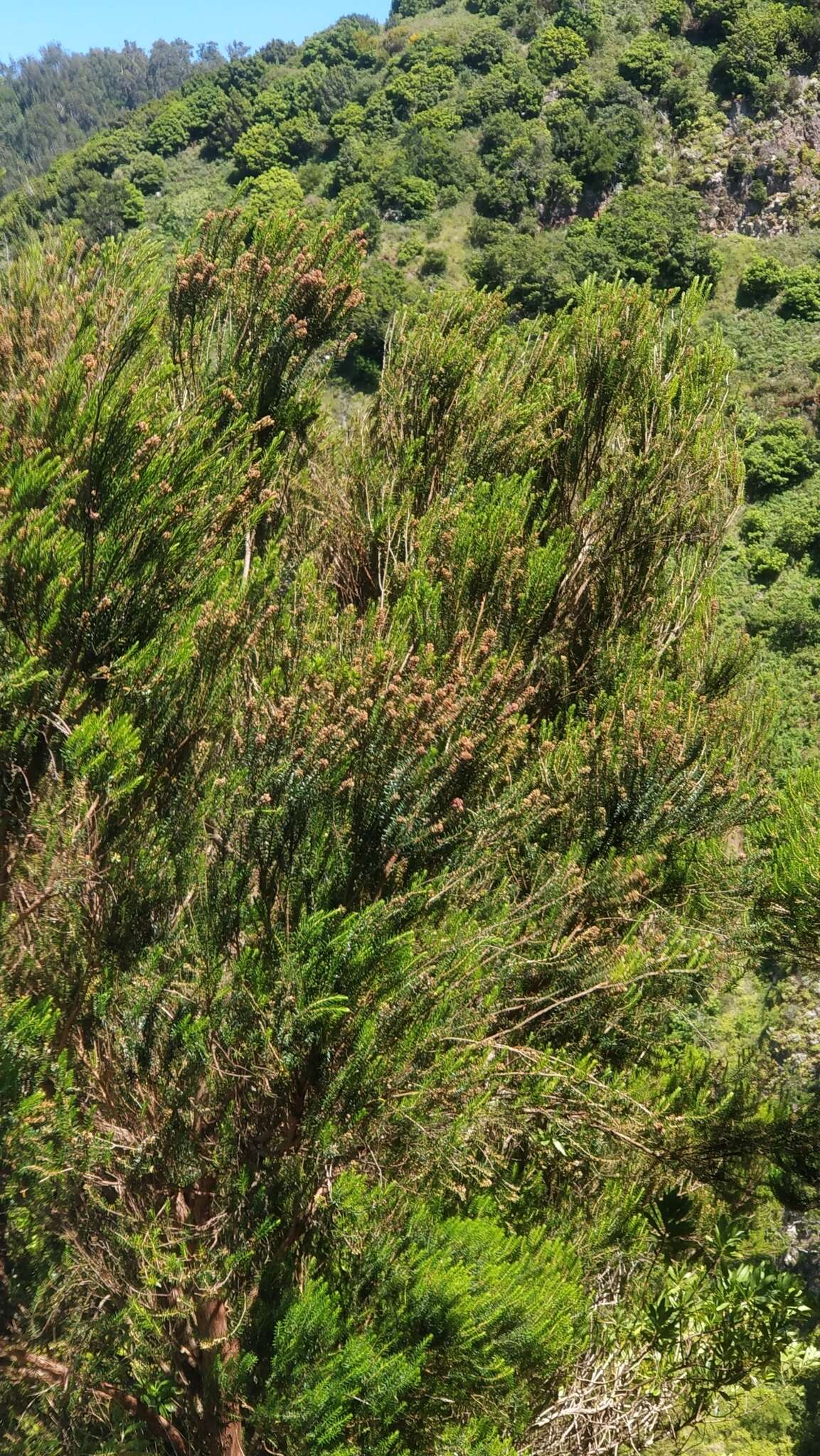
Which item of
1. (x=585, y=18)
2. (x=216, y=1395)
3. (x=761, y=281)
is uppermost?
(x=585, y=18)

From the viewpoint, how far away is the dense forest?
10.1 ft

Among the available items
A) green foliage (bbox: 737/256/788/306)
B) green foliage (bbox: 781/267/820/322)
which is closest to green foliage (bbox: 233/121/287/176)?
green foliage (bbox: 737/256/788/306)

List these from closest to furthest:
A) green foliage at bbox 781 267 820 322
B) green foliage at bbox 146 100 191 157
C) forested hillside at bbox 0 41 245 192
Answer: green foliage at bbox 781 267 820 322 → green foliage at bbox 146 100 191 157 → forested hillside at bbox 0 41 245 192

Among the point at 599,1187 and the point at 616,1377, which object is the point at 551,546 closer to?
the point at 599,1187

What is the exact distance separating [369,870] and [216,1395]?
192 cm

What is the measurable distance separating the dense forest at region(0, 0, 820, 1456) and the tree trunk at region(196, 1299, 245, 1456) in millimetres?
20

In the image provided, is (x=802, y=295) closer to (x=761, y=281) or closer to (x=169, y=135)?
(x=761, y=281)

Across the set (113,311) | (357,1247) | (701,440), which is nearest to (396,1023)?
(357,1247)

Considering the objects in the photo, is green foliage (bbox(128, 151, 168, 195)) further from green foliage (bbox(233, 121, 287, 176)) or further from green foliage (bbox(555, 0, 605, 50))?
green foliage (bbox(555, 0, 605, 50))

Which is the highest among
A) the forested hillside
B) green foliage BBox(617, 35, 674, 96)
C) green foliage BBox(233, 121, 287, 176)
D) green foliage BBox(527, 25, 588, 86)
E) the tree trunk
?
the forested hillside

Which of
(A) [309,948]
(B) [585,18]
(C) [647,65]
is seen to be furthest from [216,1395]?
(B) [585,18]

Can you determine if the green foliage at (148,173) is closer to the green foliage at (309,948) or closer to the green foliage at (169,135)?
the green foliage at (169,135)

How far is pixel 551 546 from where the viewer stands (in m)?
4.79

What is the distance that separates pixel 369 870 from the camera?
3.20 metres
